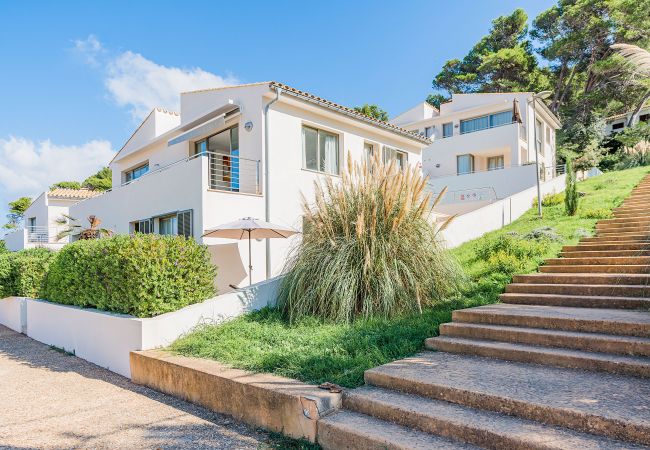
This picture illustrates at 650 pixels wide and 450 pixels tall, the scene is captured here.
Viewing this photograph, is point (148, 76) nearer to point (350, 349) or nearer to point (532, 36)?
point (350, 349)

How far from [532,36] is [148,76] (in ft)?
108

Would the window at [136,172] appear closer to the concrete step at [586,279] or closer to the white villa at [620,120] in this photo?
the concrete step at [586,279]

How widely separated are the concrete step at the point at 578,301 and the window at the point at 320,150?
813 cm

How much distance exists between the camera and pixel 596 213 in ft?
40.5

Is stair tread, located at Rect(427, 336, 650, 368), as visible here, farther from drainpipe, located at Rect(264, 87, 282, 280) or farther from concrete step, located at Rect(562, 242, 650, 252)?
drainpipe, located at Rect(264, 87, 282, 280)

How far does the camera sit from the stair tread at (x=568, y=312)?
4.91 meters

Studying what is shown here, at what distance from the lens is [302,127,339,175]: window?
1324 cm

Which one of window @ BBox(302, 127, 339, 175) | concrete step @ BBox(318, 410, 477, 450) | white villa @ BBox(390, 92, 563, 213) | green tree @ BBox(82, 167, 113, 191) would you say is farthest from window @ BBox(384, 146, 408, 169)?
green tree @ BBox(82, 167, 113, 191)

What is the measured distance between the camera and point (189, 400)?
198 inches

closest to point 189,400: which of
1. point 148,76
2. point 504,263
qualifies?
point 504,263

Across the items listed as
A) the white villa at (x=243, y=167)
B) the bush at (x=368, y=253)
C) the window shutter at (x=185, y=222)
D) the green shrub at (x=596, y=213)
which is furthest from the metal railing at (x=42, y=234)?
the green shrub at (x=596, y=213)

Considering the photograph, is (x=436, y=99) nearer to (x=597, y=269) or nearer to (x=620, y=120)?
(x=620, y=120)

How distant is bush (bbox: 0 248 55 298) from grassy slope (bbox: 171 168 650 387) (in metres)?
7.31

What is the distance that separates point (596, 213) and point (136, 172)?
64.2ft
